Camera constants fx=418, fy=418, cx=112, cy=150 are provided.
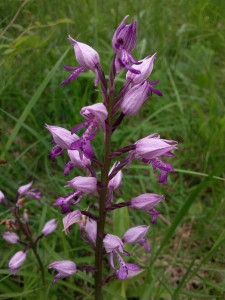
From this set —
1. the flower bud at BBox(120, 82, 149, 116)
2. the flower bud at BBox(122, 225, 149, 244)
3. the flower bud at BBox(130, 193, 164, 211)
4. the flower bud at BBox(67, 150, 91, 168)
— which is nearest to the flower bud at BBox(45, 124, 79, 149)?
the flower bud at BBox(67, 150, 91, 168)

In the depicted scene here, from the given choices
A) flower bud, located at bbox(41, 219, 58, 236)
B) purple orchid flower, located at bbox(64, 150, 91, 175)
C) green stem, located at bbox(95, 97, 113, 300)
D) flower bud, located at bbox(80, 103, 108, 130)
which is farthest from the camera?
flower bud, located at bbox(41, 219, 58, 236)

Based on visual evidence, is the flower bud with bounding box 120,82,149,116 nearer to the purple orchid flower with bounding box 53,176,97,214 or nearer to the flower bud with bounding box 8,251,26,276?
the purple orchid flower with bounding box 53,176,97,214

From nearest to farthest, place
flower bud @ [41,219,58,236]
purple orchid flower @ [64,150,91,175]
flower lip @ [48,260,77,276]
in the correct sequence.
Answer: purple orchid flower @ [64,150,91,175] < flower lip @ [48,260,77,276] < flower bud @ [41,219,58,236]

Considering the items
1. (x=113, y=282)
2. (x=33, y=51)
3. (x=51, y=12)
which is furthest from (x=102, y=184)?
(x=51, y=12)

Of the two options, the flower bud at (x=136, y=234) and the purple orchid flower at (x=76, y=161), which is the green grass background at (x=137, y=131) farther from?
the purple orchid flower at (x=76, y=161)

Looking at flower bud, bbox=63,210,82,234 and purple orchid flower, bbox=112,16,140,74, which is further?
flower bud, bbox=63,210,82,234

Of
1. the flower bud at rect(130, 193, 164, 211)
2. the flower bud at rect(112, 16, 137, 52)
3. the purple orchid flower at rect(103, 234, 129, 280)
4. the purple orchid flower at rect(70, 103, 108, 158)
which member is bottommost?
the purple orchid flower at rect(103, 234, 129, 280)
